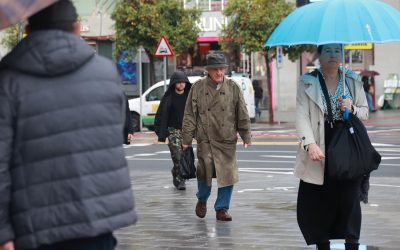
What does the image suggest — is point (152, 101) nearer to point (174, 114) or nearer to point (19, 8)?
point (174, 114)

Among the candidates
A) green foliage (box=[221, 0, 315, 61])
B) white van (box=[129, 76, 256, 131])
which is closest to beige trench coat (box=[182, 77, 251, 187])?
white van (box=[129, 76, 256, 131])

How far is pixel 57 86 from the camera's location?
4094 mm

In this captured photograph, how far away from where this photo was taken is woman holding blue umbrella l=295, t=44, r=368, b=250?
299 inches

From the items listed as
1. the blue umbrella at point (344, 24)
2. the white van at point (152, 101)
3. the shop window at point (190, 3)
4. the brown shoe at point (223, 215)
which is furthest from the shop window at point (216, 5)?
the blue umbrella at point (344, 24)

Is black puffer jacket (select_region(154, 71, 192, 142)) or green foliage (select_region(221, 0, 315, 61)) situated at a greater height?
green foliage (select_region(221, 0, 315, 61))

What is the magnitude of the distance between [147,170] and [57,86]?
14055 mm

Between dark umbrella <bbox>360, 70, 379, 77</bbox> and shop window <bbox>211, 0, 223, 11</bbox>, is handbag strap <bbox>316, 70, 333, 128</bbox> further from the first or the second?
shop window <bbox>211, 0, 223, 11</bbox>

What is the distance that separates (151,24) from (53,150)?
32.8 m

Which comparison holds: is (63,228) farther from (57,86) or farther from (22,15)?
(22,15)

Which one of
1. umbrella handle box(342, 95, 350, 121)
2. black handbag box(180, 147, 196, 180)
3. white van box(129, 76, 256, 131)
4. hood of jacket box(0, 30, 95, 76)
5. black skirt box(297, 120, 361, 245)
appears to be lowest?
white van box(129, 76, 256, 131)

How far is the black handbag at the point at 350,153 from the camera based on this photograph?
292 inches

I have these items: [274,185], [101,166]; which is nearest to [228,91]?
[274,185]

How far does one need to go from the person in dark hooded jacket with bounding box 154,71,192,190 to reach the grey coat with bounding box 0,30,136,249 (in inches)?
380

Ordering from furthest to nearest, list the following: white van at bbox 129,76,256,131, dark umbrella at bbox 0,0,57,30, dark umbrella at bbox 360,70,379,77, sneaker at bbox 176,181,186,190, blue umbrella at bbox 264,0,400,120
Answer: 1. dark umbrella at bbox 360,70,379,77
2. white van at bbox 129,76,256,131
3. sneaker at bbox 176,181,186,190
4. blue umbrella at bbox 264,0,400,120
5. dark umbrella at bbox 0,0,57,30
